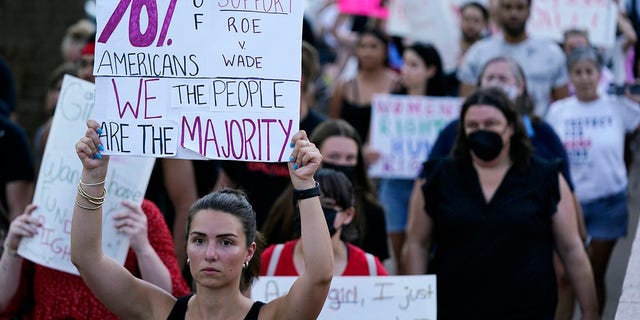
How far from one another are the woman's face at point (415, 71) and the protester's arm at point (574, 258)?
12.2 feet

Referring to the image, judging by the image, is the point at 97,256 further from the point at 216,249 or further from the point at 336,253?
the point at 336,253

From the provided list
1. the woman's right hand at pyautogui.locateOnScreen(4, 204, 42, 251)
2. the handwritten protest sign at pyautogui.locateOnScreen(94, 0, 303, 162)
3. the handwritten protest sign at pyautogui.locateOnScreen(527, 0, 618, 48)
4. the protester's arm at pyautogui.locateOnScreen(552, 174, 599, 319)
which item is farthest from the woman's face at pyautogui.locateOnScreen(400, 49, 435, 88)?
the handwritten protest sign at pyautogui.locateOnScreen(94, 0, 303, 162)

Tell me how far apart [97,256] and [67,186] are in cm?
106

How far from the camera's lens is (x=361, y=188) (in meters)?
7.27

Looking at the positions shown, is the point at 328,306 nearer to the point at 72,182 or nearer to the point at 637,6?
the point at 72,182

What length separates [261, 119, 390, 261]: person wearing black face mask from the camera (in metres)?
6.80

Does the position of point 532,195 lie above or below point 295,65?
below

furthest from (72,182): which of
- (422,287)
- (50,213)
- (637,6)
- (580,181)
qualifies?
(637,6)

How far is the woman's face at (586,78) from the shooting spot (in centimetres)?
877

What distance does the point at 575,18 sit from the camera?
35.3 feet

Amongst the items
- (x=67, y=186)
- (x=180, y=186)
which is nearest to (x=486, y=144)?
(x=180, y=186)

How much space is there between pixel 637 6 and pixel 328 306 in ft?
21.8

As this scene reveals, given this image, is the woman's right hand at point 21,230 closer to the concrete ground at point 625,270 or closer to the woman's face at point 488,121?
the woman's face at point 488,121

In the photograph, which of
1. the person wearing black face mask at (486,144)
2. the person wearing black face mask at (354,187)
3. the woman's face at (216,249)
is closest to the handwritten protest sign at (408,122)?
the person wearing black face mask at (354,187)
